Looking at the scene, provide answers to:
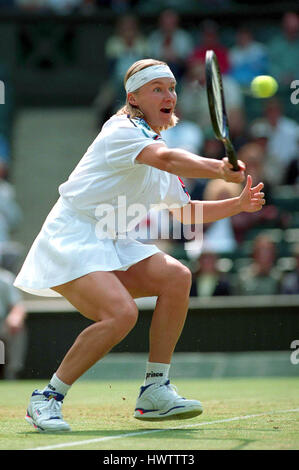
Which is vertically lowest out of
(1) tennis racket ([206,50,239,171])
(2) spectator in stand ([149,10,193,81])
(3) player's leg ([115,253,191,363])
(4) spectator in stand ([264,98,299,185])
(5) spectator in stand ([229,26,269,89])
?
(3) player's leg ([115,253,191,363])

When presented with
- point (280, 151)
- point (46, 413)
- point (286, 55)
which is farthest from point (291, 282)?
Result: point (46, 413)

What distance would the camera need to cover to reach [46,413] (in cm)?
453

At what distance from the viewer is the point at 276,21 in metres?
13.4

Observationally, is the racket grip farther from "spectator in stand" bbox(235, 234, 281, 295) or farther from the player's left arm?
"spectator in stand" bbox(235, 234, 281, 295)

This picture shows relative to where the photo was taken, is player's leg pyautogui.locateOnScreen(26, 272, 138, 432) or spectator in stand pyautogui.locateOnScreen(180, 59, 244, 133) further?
spectator in stand pyautogui.locateOnScreen(180, 59, 244, 133)

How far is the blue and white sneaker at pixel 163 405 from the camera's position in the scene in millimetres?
4785

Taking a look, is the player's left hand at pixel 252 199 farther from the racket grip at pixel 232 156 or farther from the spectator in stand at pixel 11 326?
the spectator in stand at pixel 11 326

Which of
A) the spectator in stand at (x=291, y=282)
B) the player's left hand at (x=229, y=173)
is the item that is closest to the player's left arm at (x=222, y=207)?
the player's left hand at (x=229, y=173)

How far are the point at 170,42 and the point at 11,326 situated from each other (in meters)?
5.53

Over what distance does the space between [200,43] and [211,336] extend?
5.10 meters

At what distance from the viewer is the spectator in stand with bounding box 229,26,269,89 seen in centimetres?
1238

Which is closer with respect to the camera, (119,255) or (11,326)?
(119,255)

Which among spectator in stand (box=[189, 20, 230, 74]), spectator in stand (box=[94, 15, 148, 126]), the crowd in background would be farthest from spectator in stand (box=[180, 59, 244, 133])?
spectator in stand (box=[94, 15, 148, 126])

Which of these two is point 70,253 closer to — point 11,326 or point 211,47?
point 11,326
